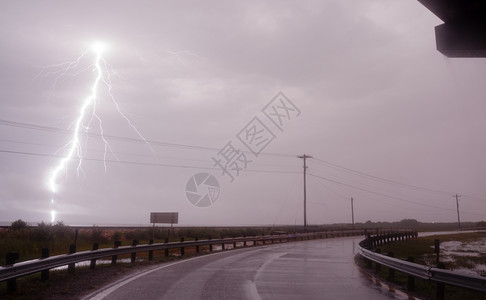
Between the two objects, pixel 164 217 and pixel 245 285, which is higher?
pixel 164 217

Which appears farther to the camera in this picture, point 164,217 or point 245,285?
point 164,217

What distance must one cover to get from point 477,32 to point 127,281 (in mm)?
→ 9688

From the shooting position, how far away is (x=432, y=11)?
7465mm

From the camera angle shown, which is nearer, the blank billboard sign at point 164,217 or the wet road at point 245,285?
the wet road at point 245,285

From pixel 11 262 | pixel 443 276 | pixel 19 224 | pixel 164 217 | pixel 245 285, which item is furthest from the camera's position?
pixel 164 217

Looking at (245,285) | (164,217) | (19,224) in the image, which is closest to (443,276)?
(245,285)

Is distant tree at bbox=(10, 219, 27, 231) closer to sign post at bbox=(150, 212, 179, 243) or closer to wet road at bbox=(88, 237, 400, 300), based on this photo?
sign post at bbox=(150, 212, 179, 243)

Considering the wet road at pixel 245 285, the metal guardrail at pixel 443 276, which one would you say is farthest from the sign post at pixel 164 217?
the metal guardrail at pixel 443 276

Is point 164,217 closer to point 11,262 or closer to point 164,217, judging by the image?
point 164,217

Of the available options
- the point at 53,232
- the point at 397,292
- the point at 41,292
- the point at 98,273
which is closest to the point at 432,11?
the point at 397,292

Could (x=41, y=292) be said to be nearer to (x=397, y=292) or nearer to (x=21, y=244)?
(x=397, y=292)

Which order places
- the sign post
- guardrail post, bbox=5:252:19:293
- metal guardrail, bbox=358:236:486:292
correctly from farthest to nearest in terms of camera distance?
the sign post → guardrail post, bbox=5:252:19:293 → metal guardrail, bbox=358:236:486:292

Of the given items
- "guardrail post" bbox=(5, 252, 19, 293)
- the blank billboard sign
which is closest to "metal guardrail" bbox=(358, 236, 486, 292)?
"guardrail post" bbox=(5, 252, 19, 293)

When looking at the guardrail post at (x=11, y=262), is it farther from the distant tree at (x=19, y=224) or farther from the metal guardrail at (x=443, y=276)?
the distant tree at (x=19, y=224)
